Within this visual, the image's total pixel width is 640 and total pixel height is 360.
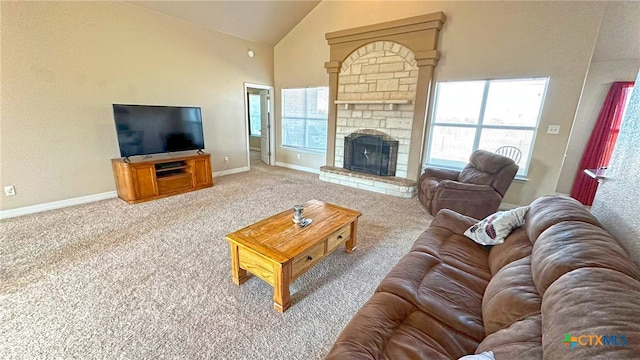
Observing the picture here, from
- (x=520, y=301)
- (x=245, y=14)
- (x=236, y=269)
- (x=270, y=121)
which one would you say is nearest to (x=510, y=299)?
(x=520, y=301)

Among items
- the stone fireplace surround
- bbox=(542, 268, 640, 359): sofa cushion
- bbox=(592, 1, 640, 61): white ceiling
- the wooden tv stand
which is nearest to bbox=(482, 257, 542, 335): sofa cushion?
bbox=(542, 268, 640, 359): sofa cushion

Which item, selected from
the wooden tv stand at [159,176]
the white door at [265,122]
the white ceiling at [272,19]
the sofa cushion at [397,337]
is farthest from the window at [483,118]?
the wooden tv stand at [159,176]

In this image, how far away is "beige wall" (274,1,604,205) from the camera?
10.6 ft

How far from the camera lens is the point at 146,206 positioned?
3.65 metres

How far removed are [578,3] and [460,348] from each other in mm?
4371

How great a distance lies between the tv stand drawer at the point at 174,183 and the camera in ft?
13.3

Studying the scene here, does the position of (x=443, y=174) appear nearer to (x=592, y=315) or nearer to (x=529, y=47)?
(x=529, y=47)

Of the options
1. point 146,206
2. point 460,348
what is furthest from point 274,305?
point 146,206

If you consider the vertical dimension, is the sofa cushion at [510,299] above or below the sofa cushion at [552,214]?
below

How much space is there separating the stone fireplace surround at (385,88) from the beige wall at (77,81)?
8.68 ft

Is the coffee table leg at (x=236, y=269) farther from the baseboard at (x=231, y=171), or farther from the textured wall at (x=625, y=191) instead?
the baseboard at (x=231, y=171)

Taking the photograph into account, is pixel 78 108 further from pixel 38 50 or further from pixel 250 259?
pixel 250 259

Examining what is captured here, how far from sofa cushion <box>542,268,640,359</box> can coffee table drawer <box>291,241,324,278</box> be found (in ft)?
4.47

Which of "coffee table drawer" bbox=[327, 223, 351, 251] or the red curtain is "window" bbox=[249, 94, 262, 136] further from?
the red curtain
